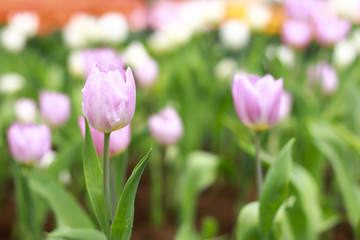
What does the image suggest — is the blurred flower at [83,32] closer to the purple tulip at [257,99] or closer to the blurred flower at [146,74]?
the blurred flower at [146,74]

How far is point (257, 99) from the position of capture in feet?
2.80

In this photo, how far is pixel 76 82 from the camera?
2.25 meters

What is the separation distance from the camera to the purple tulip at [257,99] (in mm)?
845

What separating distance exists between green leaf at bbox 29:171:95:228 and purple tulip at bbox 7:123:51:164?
6 cm

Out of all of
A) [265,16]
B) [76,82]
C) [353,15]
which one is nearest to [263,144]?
[76,82]

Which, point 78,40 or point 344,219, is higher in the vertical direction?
point 78,40

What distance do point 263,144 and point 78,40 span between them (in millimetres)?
1437

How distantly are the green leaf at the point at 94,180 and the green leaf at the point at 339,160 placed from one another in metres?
0.68

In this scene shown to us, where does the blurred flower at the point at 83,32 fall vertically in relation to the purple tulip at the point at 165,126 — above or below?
above

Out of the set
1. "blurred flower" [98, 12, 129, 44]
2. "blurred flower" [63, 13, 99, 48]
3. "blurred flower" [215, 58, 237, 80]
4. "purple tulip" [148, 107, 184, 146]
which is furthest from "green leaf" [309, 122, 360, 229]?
"blurred flower" [63, 13, 99, 48]

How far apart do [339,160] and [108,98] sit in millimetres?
793

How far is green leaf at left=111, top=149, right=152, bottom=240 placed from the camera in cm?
71

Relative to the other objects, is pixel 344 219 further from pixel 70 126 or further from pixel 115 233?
pixel 115 233

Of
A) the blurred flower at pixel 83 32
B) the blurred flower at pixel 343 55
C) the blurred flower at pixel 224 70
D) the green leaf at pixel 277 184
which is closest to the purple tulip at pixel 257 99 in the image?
the green leaf at pixel 277 184
